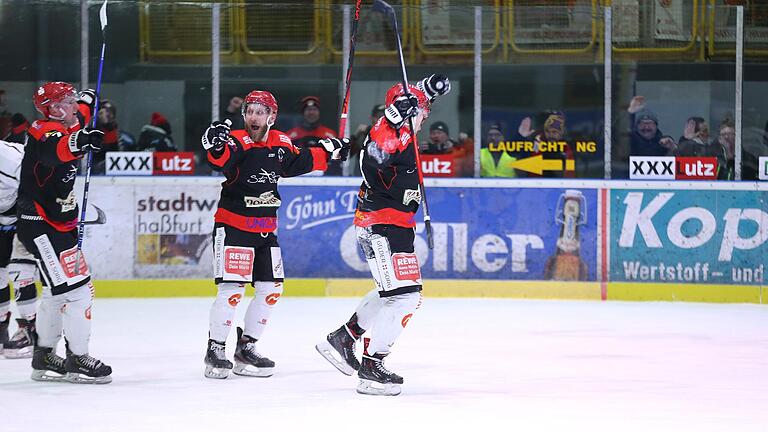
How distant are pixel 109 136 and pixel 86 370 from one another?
406 cm

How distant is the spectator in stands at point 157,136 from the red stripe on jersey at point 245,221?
12.0ft

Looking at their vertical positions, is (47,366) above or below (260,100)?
below

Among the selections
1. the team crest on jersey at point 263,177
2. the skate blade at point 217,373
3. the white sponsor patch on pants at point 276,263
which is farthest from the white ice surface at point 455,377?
the team crest on jersey at point 263,177

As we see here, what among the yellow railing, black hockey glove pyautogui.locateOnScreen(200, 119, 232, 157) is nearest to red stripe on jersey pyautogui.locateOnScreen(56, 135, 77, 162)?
black hockey glove pyautogui.locateOnScreen(200, 119, 232, 157)

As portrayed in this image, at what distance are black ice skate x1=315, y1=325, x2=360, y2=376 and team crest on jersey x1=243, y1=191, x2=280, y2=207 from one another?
28.5 inches

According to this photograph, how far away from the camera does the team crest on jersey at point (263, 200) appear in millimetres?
6305

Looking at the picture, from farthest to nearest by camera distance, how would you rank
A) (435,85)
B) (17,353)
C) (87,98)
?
(17,353) → (87,98) → (435,85)

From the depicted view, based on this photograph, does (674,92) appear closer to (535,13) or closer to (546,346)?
(535,13)

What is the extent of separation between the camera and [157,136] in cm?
993

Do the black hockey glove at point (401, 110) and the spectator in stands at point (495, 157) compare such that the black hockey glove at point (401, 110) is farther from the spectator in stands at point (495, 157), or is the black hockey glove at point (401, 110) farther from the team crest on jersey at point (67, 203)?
the spectator in stands at point (495, 157)

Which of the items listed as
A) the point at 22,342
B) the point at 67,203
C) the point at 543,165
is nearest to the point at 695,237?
the point at 543,165

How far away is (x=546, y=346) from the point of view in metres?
7.36

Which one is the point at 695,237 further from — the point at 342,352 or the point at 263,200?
the point at 263,200

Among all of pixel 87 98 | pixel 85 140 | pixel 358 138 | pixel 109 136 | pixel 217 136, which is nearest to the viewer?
pixel 85 140
